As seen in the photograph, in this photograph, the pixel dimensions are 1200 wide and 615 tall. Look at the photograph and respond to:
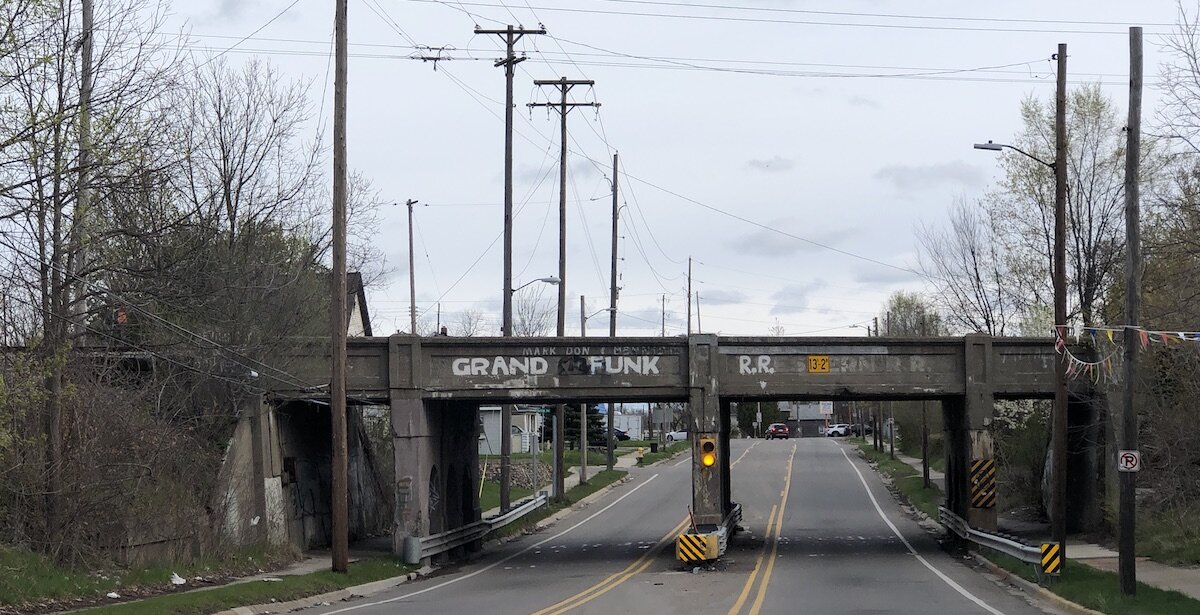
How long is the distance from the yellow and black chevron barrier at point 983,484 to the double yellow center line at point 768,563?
213 inches

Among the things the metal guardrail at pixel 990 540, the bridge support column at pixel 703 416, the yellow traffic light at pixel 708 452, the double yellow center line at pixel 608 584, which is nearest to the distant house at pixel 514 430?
the double yellow center line at pixel 608 584

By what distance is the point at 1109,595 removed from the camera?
803 inches

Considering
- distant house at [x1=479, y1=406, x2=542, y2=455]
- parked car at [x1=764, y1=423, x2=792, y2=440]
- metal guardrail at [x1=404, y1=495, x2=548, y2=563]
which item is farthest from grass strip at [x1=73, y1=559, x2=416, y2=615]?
parked car at [x1=764, y1=423, x2=792, y2=440]

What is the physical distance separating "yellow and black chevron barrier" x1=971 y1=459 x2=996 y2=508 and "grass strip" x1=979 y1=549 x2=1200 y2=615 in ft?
19.9

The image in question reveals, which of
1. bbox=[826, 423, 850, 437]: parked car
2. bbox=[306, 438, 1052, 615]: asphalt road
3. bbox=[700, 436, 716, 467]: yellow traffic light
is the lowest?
bbox=[826, 423, 850, 437]: parked car

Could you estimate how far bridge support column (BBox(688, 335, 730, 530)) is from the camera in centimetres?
3088

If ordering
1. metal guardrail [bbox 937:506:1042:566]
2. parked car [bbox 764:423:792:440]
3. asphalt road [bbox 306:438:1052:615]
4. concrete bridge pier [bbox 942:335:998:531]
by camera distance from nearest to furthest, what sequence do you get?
asphalt road [bbox 306:438:1052:615] < metal guardrail [bbox 937:506:1042:566] < concrete bridge pier [bbox 942:335:998:531] < parked car [bbox 764:423:792:440]

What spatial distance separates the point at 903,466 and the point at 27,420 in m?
54.2

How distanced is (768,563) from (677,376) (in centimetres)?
532

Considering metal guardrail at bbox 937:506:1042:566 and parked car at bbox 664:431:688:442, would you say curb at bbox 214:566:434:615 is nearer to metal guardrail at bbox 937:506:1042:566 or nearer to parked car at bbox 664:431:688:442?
metal guardrail at bbox 937:506:1042:566

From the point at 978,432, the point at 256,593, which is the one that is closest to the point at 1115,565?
the point at 978,432

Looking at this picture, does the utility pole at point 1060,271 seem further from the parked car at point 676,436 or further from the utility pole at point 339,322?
the parked car at point 676,436

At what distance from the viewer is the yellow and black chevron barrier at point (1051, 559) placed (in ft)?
75.6

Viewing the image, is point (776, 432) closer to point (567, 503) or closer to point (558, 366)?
point (567, 503)
